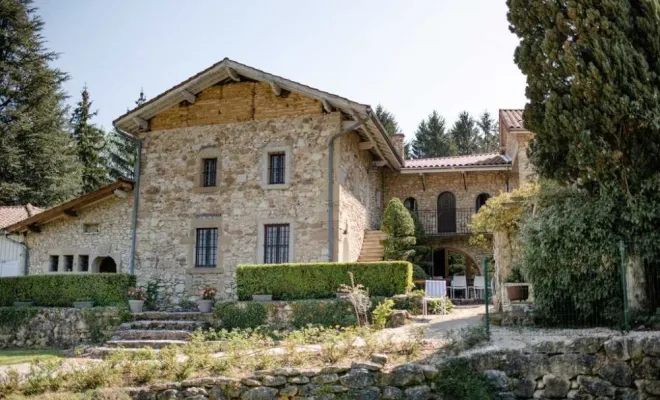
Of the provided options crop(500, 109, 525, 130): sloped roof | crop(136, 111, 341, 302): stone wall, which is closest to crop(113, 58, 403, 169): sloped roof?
crop(136, 111, 341, 302): stone wall

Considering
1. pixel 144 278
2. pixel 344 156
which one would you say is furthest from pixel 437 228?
pixel 144 278

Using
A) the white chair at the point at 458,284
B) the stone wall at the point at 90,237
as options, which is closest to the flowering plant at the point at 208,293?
the stone wall at the point at 90,237

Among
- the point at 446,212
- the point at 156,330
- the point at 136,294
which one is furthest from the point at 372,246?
the point at 156,330

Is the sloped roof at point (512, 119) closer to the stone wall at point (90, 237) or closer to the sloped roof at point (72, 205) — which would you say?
the sloped roof at point (72, 205)

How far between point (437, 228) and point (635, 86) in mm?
13150

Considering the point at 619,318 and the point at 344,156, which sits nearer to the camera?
the point at 619,318

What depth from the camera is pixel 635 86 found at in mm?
9320

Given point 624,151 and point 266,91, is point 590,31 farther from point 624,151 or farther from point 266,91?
point 266,91

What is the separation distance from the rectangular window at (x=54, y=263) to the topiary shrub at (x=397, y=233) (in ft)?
36.1

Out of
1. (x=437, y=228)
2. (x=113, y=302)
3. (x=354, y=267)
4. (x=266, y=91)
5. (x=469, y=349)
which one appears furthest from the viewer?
(x=437, y=228)

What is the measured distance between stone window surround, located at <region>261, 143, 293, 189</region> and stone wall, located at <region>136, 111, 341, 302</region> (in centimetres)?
4

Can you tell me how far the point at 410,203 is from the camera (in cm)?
2270

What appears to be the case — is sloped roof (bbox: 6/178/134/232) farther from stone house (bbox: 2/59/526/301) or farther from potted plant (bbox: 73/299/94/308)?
potted plant (bbox: 73/299/94/308)

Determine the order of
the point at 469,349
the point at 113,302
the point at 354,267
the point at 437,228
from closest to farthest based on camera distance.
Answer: the point at 469,349
the point at 354,267
the point at 113,302
the point at 437,228
